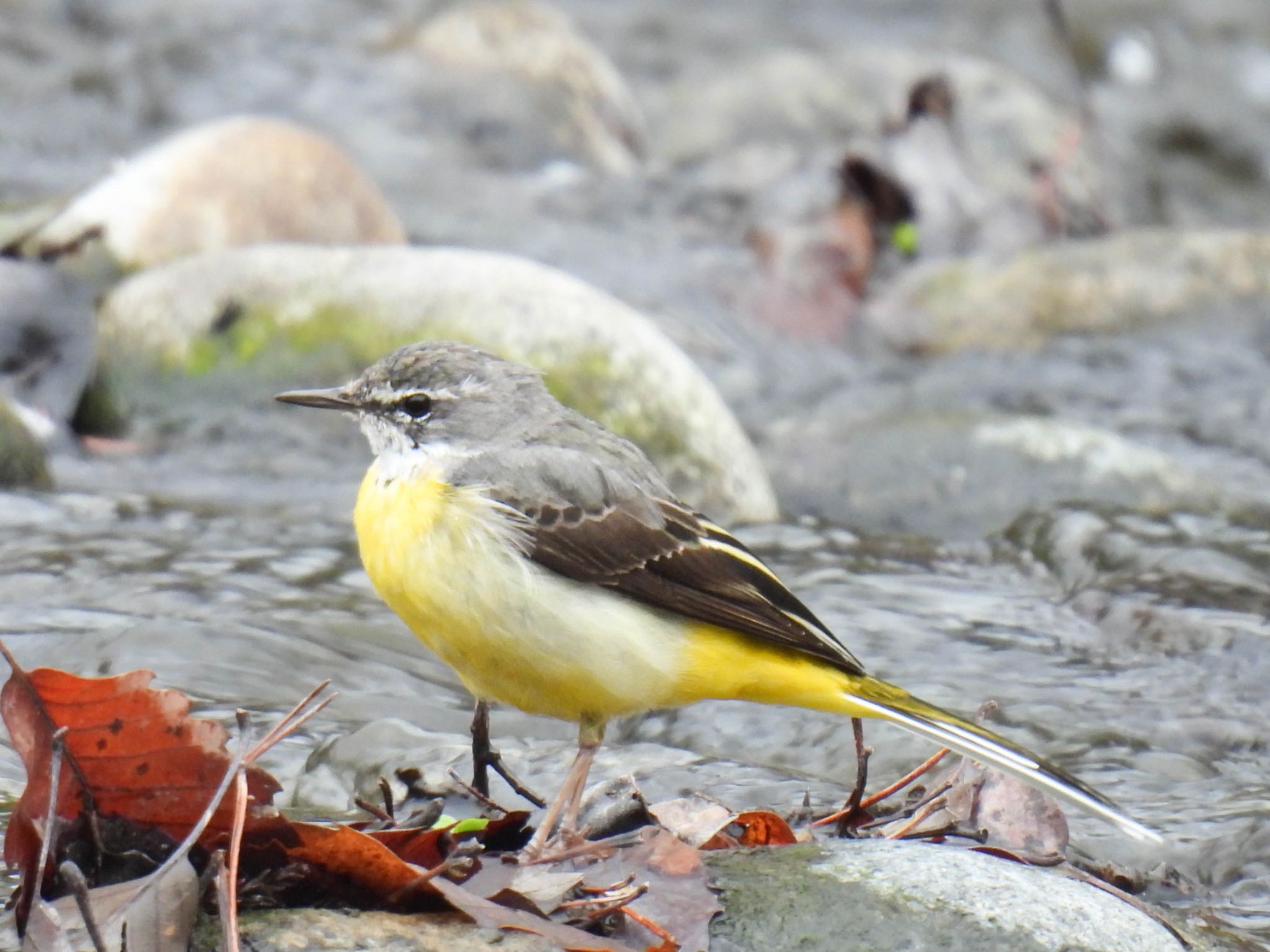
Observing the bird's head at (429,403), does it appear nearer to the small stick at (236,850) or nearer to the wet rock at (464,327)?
the small stick at (236,850)

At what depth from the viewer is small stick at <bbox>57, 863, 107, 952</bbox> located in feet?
9.80

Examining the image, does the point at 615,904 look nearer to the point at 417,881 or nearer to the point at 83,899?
the point at 417,881

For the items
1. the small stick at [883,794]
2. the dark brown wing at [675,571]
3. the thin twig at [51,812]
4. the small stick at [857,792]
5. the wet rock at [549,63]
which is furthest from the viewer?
the wet rock at [549,63]

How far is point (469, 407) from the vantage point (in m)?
5.29

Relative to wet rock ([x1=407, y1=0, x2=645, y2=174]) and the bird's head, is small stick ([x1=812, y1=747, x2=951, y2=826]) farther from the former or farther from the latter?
wet rock ([x1=407, y1=0, x2=645, y2=174])

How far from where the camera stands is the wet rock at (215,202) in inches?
391

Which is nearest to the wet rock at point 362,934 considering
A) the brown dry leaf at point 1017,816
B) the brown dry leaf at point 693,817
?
the brown dry leaf at point 693,817

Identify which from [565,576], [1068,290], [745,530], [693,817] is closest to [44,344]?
[745,530]

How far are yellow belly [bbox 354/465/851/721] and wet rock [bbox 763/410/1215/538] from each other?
387 centimetres

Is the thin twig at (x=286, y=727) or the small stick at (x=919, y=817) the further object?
the small stick at (x=919, y=817)

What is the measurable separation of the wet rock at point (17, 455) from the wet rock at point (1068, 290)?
6083mm

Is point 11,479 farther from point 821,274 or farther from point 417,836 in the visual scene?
point 821,274

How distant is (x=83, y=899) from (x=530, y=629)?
5.95 ft

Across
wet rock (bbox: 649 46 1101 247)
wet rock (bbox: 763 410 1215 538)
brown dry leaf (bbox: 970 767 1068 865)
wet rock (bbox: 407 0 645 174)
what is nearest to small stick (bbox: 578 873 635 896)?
brown dry leaf (bbox: 970 767 1068 865)
